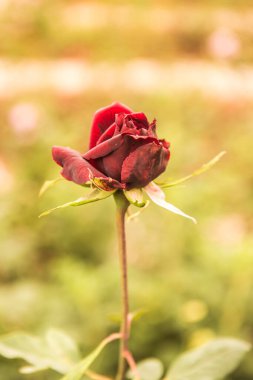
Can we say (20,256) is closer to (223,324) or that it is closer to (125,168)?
(223,324)

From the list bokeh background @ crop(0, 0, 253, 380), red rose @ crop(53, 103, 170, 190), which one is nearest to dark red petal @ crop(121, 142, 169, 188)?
red rose @ crop(53, 103, 170, 190)

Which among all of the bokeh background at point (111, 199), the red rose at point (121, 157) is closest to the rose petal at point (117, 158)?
the red rose at point (121, 157)

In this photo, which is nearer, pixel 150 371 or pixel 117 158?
pixel 117 158

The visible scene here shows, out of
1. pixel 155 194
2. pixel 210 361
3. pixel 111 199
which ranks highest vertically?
pixel 111 199

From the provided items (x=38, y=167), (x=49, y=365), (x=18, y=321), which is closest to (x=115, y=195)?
(x=49, y=365)

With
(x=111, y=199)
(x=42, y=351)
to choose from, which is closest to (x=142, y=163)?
(x=42, y=351)

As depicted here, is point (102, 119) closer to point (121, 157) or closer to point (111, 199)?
point (121, 157)

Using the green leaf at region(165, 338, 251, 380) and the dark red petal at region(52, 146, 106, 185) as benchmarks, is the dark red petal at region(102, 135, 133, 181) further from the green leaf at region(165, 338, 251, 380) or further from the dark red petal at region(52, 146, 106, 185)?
the green leaf at region(165, 338, 251, 380)
